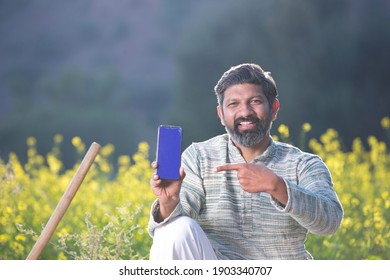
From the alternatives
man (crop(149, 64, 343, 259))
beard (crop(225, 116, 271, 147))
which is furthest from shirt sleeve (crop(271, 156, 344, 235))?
beard (crop(225, 116, 271, 147))

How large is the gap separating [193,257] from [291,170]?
46cm

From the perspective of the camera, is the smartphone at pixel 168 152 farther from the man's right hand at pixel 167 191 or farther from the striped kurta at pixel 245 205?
the striped kurta at pixel 245 205

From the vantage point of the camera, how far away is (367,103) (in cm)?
650

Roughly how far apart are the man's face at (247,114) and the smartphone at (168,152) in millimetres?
275

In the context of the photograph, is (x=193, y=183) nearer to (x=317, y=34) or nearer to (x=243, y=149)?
(x=243, y=149)

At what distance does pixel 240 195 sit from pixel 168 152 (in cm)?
39

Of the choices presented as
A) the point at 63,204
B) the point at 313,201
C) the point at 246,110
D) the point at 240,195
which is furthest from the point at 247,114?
the point at 63,204

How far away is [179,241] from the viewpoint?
2.16 m

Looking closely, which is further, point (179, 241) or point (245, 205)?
point (245, 205)

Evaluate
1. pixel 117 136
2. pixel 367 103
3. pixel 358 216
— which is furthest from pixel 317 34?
pixel 358 216

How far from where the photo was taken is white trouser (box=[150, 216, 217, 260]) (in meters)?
2.17

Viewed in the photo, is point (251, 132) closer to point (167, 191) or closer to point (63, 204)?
point (167, 191)

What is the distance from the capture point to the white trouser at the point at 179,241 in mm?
2168

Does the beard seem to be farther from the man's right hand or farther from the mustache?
the man's right hand
